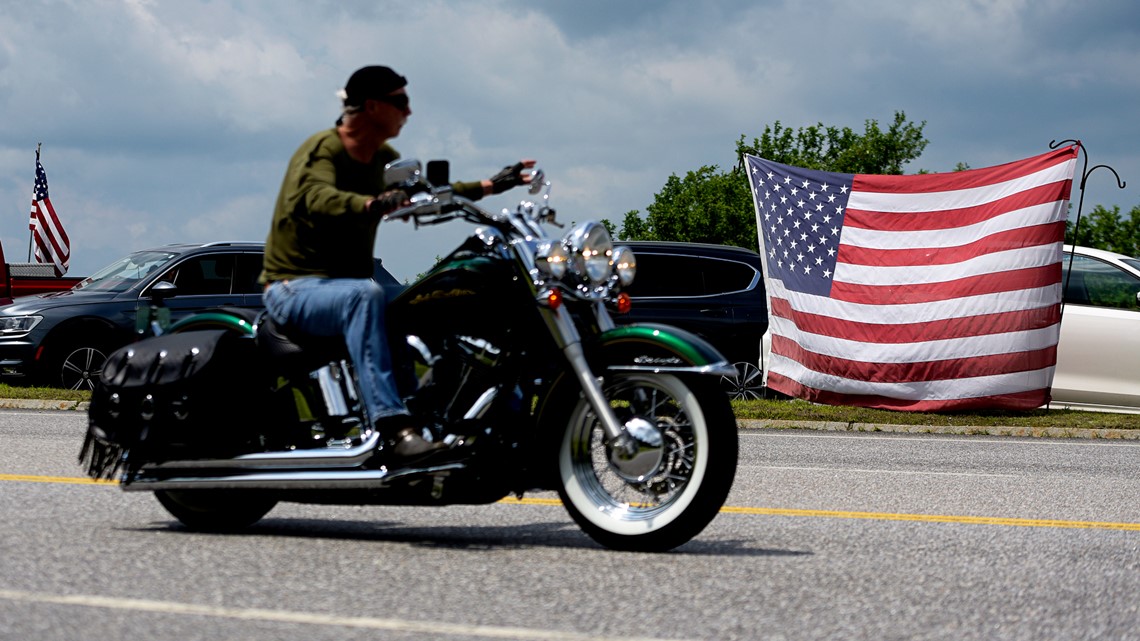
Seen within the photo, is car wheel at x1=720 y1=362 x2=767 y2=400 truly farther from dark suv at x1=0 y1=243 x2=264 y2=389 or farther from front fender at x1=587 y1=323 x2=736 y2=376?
front fender at x1=587 y1=323 x2=736 y2=376

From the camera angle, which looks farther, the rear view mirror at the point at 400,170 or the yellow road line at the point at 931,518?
the yellow road line at the point at 931,518

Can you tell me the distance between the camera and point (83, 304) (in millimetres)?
16188

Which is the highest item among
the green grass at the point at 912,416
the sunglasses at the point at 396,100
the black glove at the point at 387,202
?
the sunglasses at the point at 396,100

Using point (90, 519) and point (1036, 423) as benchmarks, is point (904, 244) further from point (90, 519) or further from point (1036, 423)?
point (90, 519)

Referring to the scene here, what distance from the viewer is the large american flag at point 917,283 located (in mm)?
14414

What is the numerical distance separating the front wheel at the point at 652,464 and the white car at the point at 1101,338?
10.1m

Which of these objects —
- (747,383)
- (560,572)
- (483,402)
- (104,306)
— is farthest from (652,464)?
(104,306)

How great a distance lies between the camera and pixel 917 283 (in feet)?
49.4

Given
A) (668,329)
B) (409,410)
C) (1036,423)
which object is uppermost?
(668,329)

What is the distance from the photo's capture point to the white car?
1430 cm

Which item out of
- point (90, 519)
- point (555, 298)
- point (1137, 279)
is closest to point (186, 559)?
point (90, 519)

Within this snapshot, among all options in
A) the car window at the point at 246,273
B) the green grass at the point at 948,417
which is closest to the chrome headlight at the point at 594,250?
the green grass at the point at 948,417

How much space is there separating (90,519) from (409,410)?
1.67 m

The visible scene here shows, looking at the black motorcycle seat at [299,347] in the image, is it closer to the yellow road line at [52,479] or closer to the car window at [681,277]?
the yellow road line at [52,479]
